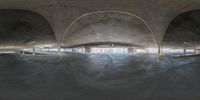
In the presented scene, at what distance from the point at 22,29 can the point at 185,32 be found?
7373mm

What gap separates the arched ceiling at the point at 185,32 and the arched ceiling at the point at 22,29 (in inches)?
214

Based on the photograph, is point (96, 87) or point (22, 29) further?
point (22, 29)

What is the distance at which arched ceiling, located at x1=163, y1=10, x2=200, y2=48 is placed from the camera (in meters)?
9.62

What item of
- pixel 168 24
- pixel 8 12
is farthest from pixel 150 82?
pixel 8 12

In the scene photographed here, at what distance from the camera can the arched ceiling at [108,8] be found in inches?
382

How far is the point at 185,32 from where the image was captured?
991 centimetres

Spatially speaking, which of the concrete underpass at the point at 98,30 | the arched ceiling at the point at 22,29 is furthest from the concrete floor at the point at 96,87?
the arched ceiling at the point at 22,29

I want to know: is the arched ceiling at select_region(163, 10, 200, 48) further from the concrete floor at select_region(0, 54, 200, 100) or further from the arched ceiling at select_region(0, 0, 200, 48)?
the concrete floor at select_region(0, 54, 200, 100)

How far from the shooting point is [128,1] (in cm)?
970

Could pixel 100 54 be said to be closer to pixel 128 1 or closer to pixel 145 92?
pixel 128 1

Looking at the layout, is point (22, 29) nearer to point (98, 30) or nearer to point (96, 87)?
point (98, 30)

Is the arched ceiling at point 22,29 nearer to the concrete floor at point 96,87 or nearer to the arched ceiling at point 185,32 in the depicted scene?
the concrete floor at point 96,87

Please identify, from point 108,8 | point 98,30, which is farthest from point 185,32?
point 98,30

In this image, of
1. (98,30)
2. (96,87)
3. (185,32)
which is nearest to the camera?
(96,87)
